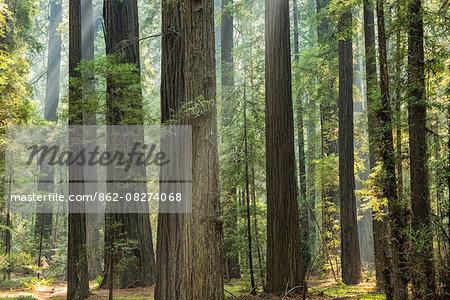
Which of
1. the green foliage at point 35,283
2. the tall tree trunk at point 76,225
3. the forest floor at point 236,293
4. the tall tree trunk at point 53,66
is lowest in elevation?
the green foliage at point 35,283

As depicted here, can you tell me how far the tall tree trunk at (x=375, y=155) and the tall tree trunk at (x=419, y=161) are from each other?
485mm

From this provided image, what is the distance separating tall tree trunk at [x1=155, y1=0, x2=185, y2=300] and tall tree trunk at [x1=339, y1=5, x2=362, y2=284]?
493 cm

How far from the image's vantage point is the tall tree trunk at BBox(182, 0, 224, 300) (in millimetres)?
5219

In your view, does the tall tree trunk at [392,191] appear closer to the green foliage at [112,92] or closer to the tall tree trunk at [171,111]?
the tall tree trunk at [171,111]

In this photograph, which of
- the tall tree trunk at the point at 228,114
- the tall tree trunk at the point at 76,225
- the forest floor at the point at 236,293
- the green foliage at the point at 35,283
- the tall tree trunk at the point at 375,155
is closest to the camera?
the tall tree trunk at the point at 375,155

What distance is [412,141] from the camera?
21.4ft

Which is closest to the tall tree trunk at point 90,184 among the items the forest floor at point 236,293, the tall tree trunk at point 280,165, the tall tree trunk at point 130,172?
the tall tree trunk at point 130,172

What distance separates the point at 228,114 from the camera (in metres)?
11.6

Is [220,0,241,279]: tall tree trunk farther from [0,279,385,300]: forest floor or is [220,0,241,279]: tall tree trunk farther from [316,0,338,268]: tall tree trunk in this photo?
[316,0,338,268]: tall tree trunk

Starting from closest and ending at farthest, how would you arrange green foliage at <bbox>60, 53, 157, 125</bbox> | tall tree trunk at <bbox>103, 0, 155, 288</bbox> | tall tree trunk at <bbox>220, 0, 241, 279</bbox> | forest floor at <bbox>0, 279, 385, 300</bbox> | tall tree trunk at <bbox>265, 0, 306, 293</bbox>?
1. tall tree trunk at <bbox>265, 0, 306, 293</bbox>
2. forest floor at <bbox>0, 279, 385, 300</bbox>
3. green foliage at <bbox>60, 53, 157, 125</bbox>
4. tall tree trunk at <bbox>103, 0, 155, 288</bbox>
5. tall tree trunk at <bbox>220, 0, 241, 279</bbox>

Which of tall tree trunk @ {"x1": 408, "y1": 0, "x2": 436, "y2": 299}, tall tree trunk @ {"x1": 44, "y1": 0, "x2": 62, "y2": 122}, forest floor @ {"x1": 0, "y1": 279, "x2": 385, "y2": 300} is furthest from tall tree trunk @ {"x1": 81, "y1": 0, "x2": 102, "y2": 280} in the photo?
tall tree trunk @ {"x1": 408, "y1": 0, "x2": 436, "y2": 299}

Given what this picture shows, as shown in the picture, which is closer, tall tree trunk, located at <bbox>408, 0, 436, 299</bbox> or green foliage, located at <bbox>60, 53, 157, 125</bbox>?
tall tree trunk, located at <bbox>408, 0, 436, 299</bbox>

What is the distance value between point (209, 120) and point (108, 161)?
13.7ft

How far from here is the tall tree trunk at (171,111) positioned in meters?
7.53
